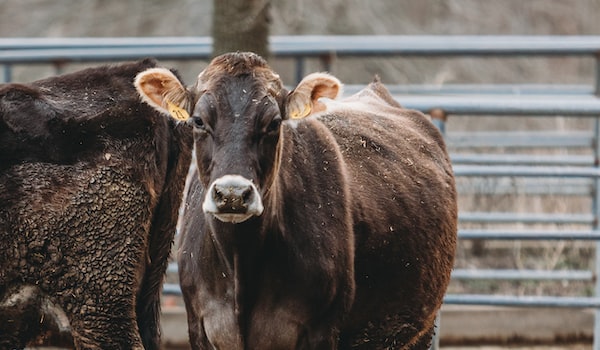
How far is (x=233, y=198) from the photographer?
4.52 metres

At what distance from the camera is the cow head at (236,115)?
4.58 m

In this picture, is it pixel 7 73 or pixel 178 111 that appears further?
pixel 7 73

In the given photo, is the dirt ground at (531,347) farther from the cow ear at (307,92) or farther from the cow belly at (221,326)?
the cow ear at (307,92)

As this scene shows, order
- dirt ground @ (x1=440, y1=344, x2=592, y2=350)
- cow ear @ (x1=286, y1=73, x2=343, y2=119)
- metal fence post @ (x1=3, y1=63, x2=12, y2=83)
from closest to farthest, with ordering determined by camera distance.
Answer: cow ear @ (x1=286, y1=73, x2=343, y2=119), dirt ground @ (x1=440, y1=344, x2=592, y2=350), metal fence post @ (x1=3, y1=63, x2=12, y2=83)

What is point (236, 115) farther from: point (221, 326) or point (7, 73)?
point (7, 73)

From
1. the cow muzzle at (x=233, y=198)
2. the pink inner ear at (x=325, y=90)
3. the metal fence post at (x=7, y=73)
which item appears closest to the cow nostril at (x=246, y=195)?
the cow muzzle at (x=233, y=198)

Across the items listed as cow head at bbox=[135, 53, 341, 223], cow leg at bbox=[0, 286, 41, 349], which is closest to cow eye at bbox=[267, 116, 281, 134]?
cow head at bbox=[135, 53, 341, 223]

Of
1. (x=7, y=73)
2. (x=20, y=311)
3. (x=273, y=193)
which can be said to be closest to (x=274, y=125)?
(x=273, y=193)

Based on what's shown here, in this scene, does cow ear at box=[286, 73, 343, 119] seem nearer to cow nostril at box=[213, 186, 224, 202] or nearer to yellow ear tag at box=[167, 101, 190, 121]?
yellow ear tag at box=[167, 101, 190, 121]

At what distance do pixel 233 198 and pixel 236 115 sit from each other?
475mm

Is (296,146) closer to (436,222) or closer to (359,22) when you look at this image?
(436,222)

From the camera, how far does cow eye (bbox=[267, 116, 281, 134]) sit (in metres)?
4.89

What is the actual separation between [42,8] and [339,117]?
1292 cm

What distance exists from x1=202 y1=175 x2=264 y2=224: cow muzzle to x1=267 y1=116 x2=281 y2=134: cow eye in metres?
0.37
